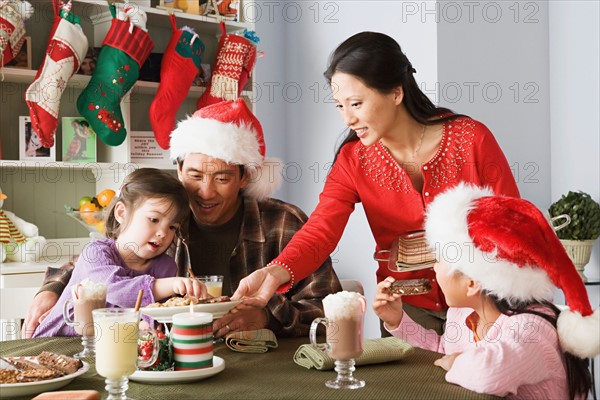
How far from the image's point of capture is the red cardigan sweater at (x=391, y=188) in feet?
6.79

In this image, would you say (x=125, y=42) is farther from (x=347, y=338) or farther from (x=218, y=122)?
(x=347, y=338)

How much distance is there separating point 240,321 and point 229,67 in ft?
7.05

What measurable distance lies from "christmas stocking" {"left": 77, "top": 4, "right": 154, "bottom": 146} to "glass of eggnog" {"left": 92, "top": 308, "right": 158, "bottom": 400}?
224cm

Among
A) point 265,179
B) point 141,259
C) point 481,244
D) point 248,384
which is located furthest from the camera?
point 265,179

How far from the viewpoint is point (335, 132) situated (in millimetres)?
4141

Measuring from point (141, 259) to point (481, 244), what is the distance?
38.2 inches

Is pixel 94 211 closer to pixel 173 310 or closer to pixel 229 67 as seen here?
pixel 229 67

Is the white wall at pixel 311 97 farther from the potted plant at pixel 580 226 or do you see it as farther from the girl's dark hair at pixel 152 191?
the girl's dark hair at pixel 152 191

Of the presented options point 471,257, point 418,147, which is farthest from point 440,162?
point 471,257

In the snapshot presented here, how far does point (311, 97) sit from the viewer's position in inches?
170

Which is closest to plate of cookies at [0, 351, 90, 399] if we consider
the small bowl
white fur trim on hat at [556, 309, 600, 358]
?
white fur trim on hat at [556, 309, 600, 358]

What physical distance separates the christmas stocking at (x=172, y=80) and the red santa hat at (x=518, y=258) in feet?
7.49

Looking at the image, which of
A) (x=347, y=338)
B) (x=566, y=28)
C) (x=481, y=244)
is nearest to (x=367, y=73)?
(x=481, y=244)

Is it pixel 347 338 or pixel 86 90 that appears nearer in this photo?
pixel 347 338
